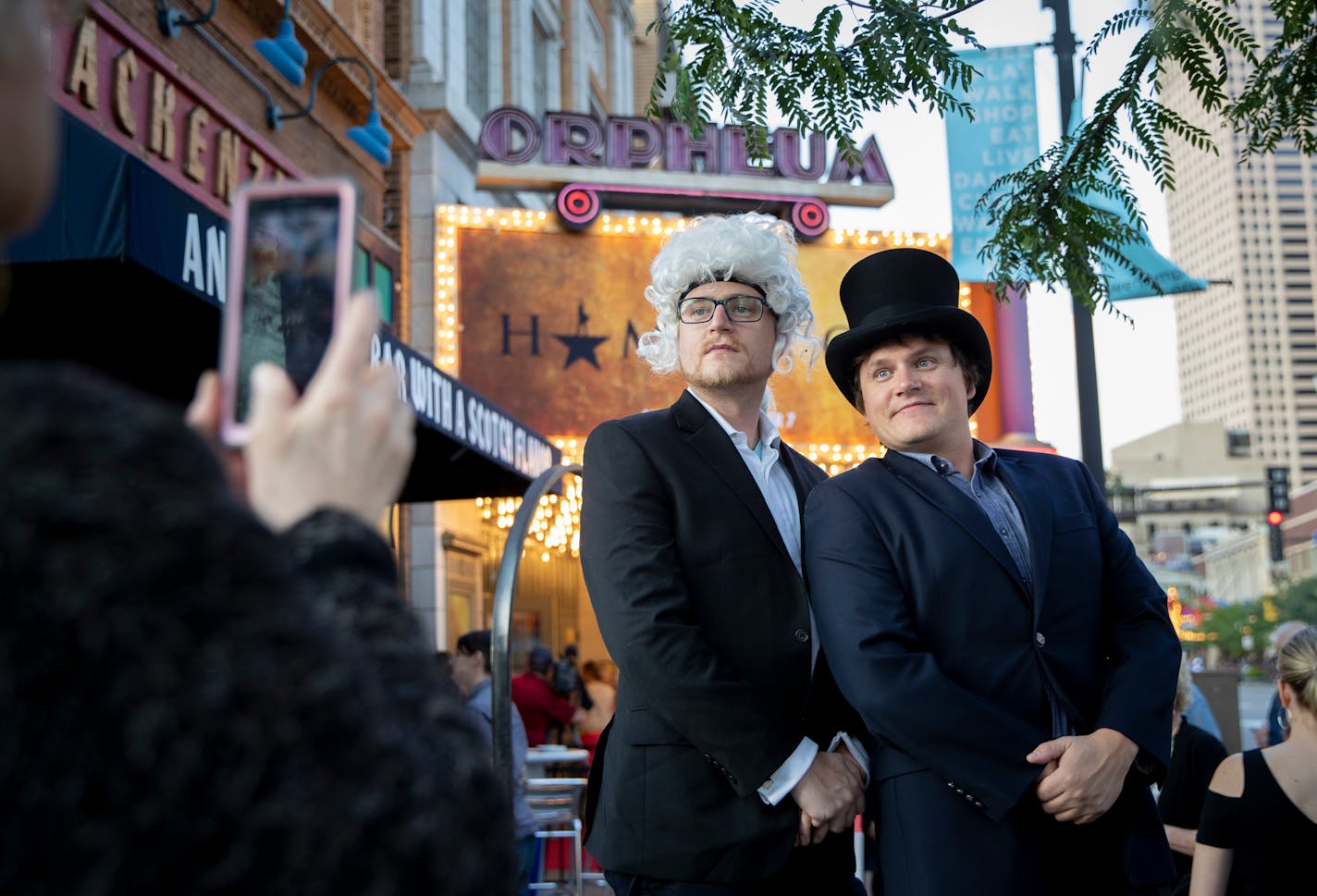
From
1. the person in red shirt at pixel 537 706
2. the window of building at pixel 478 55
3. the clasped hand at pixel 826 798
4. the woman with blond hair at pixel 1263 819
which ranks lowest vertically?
the person in red shirt at pixel 537 706

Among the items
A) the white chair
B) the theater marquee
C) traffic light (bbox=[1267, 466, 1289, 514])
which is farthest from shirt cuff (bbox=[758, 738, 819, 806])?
traffic light (bbox=[1267, 466, 1289, 514])

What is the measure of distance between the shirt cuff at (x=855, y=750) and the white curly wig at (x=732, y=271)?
1.10 m

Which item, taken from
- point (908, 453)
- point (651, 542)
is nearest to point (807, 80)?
point (908, 453)

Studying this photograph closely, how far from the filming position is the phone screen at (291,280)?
128cm

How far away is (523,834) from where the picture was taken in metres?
7.75

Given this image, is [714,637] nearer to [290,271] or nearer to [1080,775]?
[1080,775]

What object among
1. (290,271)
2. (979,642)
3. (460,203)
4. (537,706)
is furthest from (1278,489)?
(290,271)

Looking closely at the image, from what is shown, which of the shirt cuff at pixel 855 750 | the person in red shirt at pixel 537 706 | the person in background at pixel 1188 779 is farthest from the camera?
the person in red shirt at pixel 537 706

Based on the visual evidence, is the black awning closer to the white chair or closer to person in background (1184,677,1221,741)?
the white chair

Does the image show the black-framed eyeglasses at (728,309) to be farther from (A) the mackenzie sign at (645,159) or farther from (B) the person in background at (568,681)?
(A) the mackenzie sign at (645,159)

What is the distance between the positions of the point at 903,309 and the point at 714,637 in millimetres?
1029

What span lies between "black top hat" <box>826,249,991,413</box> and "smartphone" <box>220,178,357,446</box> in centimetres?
220

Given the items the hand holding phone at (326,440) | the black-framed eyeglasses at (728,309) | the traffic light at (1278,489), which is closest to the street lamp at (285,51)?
the black-framed eyeglasses at (728,309)

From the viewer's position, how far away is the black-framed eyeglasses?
350 centimetres
